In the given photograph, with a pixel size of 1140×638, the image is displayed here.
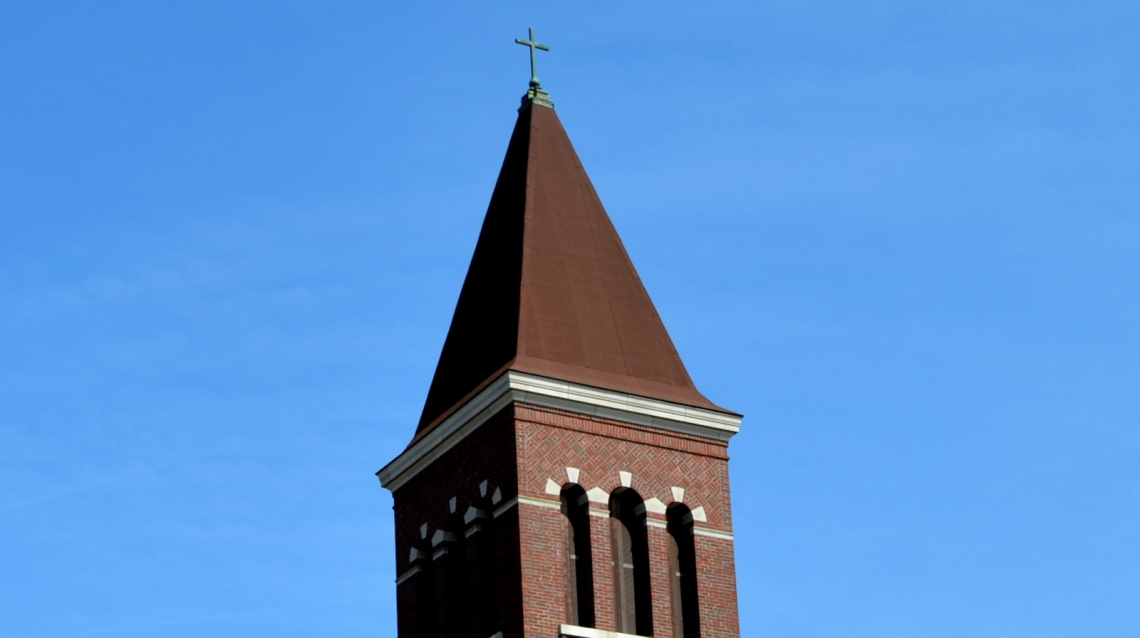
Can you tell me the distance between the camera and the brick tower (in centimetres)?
4016

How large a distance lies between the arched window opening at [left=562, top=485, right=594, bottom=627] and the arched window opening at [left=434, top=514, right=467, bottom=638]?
2.37m

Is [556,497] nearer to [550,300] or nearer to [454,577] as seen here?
[454,577]

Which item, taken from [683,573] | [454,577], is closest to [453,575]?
[454,577]

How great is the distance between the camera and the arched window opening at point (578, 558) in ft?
131

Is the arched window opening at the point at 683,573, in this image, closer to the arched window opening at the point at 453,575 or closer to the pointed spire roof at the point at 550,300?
the pointed spire roof at the point at 550,300

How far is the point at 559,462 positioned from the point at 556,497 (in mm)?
723

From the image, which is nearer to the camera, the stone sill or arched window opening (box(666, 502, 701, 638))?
the stone sill

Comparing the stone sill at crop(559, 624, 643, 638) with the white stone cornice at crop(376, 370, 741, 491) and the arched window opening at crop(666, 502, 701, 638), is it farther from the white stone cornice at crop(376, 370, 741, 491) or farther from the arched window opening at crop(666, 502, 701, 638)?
Answer: the white stone cornice at crop(376, 370, 741, 491)

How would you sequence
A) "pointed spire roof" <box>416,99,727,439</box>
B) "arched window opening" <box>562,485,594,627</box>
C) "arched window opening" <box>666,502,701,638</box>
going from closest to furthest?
"arched window opening" <box>562,485,594,627</box> → "arched window opening" <box>666,502,701,638</box> → "pointed spire roof" <box>416,99,727,439</box>

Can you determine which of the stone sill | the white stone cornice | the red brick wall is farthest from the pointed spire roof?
the stone sill

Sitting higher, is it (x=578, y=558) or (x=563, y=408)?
(x=563, y=408)

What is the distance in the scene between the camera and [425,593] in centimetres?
4316

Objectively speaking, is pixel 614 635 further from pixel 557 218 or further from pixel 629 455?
pixel 557 218

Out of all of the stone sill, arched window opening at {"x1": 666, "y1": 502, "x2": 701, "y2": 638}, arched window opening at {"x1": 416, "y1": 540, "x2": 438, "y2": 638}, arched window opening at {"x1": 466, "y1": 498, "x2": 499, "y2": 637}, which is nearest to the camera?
the stone sill
